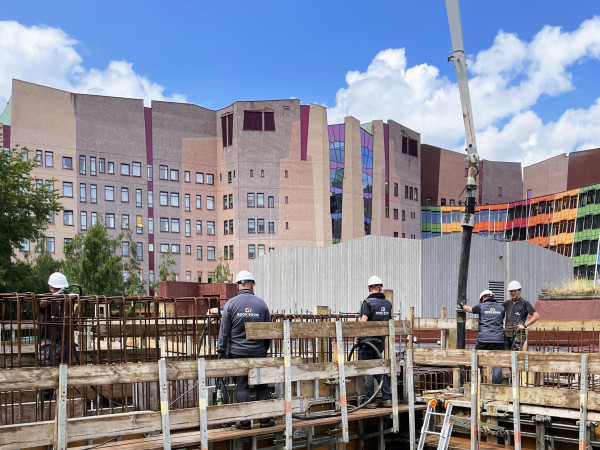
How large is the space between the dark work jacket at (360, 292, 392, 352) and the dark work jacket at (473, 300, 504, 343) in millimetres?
2028

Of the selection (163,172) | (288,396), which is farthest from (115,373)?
(163,172)

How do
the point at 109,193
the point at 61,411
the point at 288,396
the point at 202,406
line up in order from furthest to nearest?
the point at 109,193, the point at 288,396, the point at 202,406, the point at 61,411

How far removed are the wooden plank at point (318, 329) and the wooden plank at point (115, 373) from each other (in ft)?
1.16

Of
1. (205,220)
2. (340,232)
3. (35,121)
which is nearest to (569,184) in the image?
(340,232)

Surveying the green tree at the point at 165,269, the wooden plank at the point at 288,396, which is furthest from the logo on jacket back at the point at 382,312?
the green tree at the point at 165,269

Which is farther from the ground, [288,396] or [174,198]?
[174,198]

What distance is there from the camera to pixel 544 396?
31.5ft

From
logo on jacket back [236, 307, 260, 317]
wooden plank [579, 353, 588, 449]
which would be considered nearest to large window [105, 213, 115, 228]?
logo on jacket back [236, 307, 260, 317]

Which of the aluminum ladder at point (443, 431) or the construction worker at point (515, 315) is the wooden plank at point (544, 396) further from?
the construction worker at point (515, 315)

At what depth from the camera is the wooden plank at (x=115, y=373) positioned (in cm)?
678

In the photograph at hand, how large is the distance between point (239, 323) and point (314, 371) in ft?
4.13

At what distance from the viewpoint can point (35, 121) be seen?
70250 mm

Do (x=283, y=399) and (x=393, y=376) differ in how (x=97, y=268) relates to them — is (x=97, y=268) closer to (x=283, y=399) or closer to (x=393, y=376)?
(x=393, y=376)

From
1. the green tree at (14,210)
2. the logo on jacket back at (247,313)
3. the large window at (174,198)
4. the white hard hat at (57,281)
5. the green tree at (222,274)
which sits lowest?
the green tree at (222,274)
